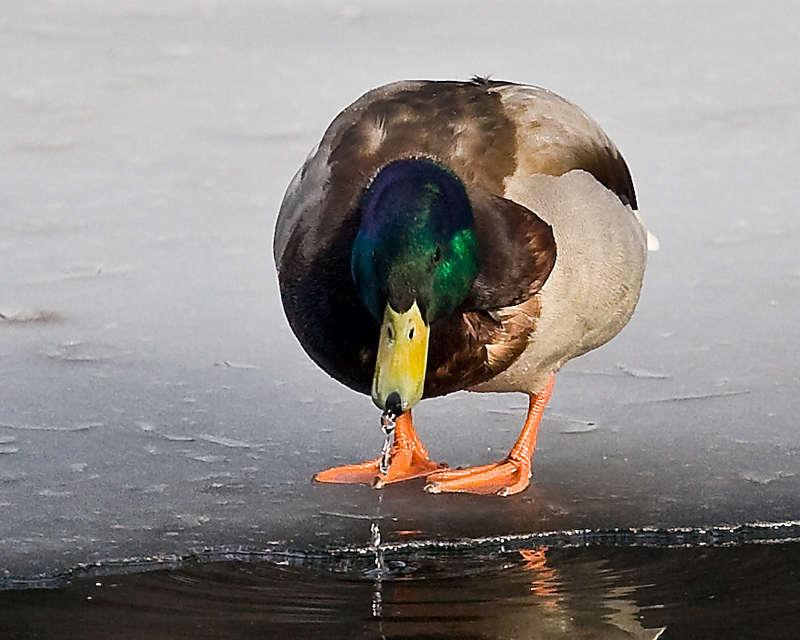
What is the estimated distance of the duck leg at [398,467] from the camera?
3.80 m

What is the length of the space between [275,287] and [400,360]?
233cm

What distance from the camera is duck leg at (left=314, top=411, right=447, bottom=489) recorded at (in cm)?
380

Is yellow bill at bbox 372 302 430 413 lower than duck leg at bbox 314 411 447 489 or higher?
higher

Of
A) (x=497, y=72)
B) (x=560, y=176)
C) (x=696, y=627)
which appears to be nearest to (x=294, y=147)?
(x=497, y=72)

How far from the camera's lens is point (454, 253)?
3.07 meters

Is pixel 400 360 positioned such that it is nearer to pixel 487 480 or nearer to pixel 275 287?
pixel 487 480

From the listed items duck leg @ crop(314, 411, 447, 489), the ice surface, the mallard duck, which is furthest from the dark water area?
duck leg @ crop(314, 411, 447, 489)

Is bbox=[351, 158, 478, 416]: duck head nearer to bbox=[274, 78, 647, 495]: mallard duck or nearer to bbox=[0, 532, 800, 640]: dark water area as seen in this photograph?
bbox=[274, 78, 647, 495]: mallard duck

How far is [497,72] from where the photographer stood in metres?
6.96

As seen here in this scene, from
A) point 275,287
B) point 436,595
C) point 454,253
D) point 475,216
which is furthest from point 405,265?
point 275,287

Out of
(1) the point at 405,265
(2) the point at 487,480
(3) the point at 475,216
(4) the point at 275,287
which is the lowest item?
(2) the point at 487,480

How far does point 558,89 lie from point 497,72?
0.95 ft

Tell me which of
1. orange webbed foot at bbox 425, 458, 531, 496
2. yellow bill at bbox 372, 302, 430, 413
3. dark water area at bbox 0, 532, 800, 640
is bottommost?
dark water area at bbox 0, 532, 800, 640

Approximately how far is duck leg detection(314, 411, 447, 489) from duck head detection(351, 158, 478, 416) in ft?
2.80
